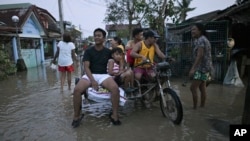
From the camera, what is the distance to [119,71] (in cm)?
502

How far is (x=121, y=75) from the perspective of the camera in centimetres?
483

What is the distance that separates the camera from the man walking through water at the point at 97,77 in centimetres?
423

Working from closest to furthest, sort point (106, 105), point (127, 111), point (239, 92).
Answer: point (127, 111) < point (106, 105) < point (239, 92)

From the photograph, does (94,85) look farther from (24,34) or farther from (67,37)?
(24,34)

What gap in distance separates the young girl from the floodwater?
2.21ft

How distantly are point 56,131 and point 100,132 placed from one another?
0.75m

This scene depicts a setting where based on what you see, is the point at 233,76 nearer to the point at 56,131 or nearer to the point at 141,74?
the point at 141,74

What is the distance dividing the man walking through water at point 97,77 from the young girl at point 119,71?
0.23 meters

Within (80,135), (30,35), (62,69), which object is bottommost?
(80,135)

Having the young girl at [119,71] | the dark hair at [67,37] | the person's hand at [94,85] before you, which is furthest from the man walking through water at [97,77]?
the dark hair at [67,37]

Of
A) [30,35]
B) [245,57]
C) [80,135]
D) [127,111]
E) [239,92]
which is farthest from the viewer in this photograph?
[30,35]

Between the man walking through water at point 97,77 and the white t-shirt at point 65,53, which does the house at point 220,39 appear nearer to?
the white t-shirt at point 65,53

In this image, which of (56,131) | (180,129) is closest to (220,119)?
(180,129)

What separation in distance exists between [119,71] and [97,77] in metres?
0.69
